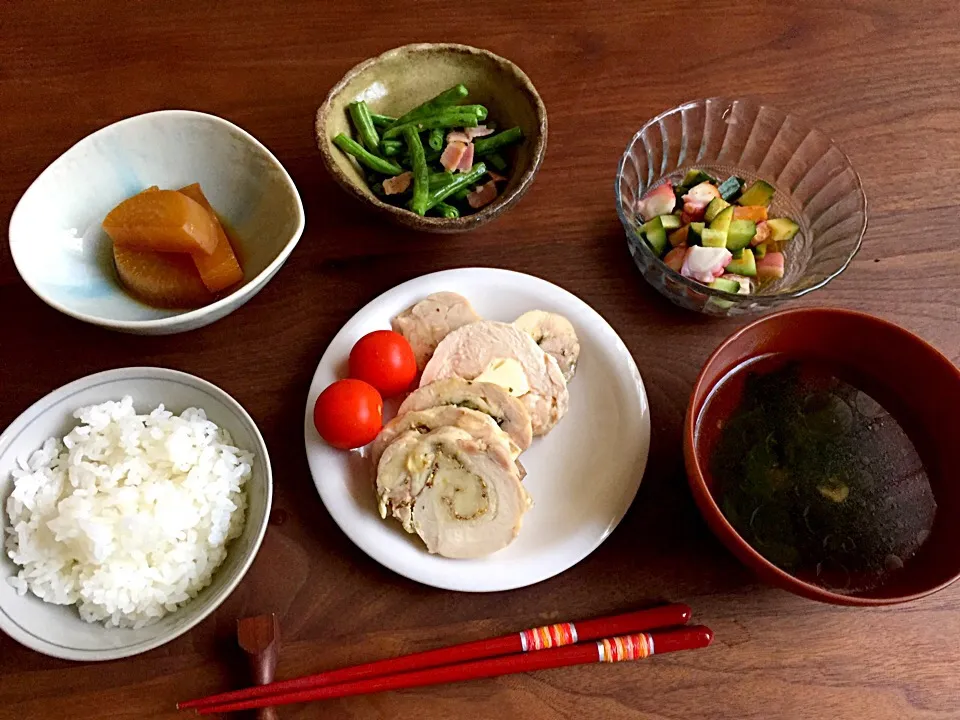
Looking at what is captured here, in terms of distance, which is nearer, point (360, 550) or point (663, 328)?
point (360, 550)

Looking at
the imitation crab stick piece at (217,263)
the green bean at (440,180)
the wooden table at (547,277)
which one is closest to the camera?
the wooden table at (547,277)

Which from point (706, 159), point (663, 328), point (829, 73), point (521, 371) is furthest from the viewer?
point (829, 73)

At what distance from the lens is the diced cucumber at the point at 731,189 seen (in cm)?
165

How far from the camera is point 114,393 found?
4.62 ft

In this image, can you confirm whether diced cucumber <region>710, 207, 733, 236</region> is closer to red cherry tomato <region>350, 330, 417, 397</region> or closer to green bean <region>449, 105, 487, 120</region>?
green bean <region>449, 105, 487, 120</region>

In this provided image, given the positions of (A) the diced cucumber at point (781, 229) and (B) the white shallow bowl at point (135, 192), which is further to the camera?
(A) the diced cucumber at point (781, 229)

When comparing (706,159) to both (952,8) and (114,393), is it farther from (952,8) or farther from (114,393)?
(114,393)

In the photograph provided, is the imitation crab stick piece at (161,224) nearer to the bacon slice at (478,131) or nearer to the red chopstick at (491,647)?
the bacon slice at (478,131)

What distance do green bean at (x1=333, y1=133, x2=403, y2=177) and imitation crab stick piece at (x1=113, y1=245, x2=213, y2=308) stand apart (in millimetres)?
381

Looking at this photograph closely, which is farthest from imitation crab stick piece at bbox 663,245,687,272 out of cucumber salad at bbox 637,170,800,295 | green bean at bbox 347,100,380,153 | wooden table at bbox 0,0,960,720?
green bean at bbox 347,100,380,153

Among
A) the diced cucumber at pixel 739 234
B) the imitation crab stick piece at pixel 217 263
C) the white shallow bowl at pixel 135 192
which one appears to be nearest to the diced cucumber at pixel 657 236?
the diced cucumber at pixel 739 234

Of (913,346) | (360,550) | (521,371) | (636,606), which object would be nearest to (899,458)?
(913,346)

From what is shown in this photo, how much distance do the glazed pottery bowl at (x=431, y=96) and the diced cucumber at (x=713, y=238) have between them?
37 centimetres

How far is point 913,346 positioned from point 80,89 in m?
1.83
